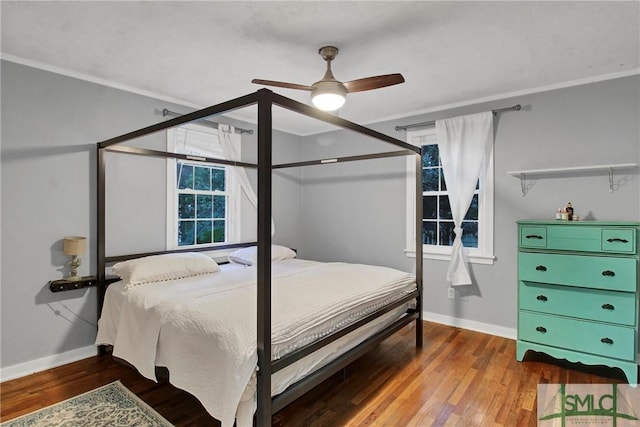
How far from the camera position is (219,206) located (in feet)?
13.4

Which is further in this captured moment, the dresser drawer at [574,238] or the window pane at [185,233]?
the window pane at [185,233]

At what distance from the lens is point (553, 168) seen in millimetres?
3133

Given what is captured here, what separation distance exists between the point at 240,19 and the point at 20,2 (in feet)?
4.01

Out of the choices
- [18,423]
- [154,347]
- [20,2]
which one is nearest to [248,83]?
[20,2]

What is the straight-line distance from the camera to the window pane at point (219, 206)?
404 centimetres

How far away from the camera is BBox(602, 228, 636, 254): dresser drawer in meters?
2.48

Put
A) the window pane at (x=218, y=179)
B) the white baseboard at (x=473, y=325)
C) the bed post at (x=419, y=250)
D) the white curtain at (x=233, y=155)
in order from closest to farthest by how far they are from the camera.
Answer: the bed post at (x=419, y=250) < the white baseboard at (x=473, y=325) < the white curtain at (x=233, y=155) < the window pane at (x=218, y=179)

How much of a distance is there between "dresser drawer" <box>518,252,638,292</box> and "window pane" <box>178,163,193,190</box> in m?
3.39

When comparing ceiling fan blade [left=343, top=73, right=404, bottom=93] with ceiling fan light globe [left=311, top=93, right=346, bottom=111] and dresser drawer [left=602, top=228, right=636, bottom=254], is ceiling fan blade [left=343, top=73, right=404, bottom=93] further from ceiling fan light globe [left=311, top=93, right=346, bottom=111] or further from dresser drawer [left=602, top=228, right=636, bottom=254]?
dresser drawer [left=602, top=228, right=636, bottom=254]

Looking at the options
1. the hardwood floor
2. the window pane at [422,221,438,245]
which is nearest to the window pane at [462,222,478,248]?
the window pane at [422,221,438,245]

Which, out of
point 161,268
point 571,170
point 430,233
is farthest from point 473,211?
point 161,268

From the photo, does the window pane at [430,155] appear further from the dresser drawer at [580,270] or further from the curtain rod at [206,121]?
the curtain rod at [206,121]

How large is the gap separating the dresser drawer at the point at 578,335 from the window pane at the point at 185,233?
337 centimetres

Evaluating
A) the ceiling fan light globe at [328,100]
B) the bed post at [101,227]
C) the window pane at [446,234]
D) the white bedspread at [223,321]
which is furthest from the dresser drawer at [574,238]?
the bed post at [101,227]
